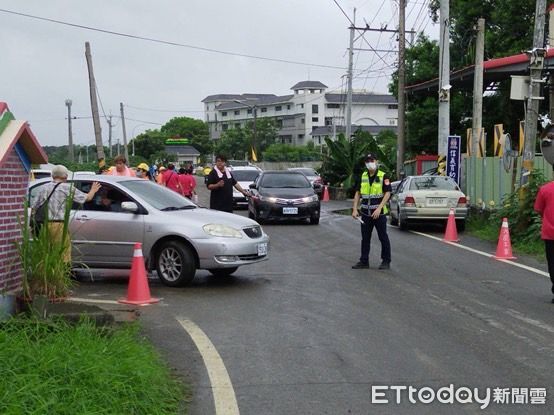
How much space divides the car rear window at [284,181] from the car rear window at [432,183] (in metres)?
3.69

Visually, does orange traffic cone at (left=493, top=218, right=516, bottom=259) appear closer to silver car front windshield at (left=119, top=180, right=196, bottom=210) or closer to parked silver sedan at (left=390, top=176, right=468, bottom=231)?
parked silver sedan at (left=390, top=176, right=468, bottom=231)

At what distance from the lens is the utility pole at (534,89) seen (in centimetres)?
1582

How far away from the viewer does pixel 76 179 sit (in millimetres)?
10852

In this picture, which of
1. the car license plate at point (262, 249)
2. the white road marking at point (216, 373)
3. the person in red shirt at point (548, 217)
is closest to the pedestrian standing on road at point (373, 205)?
the car license plate at point (262, 249)

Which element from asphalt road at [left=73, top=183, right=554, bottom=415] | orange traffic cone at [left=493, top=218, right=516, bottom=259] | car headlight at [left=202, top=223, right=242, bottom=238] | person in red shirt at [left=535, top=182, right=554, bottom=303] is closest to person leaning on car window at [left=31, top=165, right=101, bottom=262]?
asphalt road at [left=73, top=183, right=554, bottom=415]

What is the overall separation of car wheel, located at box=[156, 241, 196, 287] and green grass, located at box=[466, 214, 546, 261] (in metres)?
6.76

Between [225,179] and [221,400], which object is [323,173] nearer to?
[225,179]

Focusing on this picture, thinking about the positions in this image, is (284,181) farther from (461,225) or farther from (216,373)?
(216,373)

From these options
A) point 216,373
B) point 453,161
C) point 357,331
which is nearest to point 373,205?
point 357,331

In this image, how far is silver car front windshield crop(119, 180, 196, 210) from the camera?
10656 millimetres

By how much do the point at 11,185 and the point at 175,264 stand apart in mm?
3231

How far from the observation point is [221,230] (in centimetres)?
1020

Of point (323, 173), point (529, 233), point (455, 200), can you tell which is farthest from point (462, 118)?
point (529, 233)

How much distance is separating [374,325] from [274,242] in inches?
332
